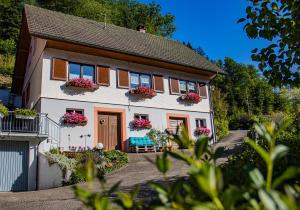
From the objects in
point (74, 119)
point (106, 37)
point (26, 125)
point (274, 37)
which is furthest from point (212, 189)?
point (106, 37)

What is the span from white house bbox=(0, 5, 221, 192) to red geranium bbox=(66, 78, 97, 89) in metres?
0.31

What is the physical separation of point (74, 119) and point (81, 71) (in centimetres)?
284

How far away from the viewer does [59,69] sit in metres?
16.8

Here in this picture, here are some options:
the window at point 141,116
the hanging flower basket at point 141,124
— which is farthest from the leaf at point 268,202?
the window at point 141,116

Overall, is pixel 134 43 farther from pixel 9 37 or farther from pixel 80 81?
pixel 9 37

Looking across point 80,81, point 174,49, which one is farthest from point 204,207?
point 174,49

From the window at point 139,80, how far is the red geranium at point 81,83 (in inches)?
115

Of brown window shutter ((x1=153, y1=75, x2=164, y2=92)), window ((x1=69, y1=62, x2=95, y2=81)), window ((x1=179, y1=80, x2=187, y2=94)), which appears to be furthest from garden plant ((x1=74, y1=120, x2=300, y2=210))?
window ((x1=179, y1=80, x2=187, y2=94))

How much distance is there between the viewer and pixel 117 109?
723 inches

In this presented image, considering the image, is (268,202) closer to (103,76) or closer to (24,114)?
(24,114)

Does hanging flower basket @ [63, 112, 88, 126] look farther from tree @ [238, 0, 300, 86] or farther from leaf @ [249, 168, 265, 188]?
leaf @ [249, 168, 265, 188]

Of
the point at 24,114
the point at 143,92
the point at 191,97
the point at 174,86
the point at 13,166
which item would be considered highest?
the point at 174,86

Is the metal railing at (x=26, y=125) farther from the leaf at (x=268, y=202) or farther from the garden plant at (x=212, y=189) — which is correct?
the leaf at (x=268, y=202)

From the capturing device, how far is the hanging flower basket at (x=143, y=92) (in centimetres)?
1905
